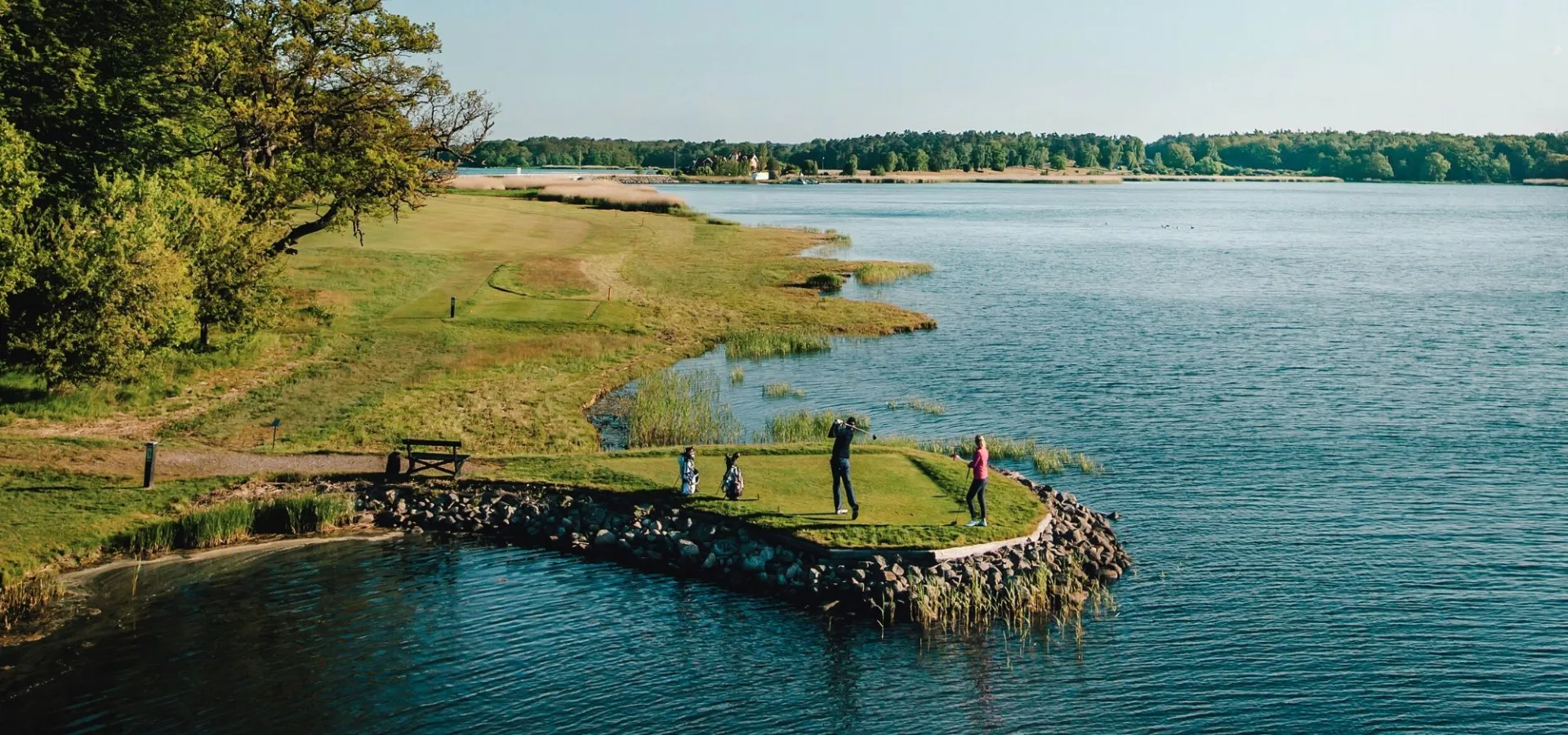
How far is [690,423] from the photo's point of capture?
44969 mm

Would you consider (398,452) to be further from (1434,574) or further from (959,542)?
(1434,574)

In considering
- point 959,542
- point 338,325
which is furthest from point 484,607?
point 338,325

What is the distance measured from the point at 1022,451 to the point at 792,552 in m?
14.5

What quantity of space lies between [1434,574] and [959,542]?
1240cm

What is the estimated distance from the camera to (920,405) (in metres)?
48.8

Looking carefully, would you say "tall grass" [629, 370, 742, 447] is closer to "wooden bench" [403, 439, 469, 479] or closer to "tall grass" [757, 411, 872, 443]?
"tall grass" [757, 411, 872, 443]

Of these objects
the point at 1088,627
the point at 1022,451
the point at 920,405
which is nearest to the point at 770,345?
the point at 920,405

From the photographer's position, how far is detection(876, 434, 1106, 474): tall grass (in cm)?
4009

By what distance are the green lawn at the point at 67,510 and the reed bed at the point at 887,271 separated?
60.6m

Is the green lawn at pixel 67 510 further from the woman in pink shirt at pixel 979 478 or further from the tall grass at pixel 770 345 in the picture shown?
the tall grass at pixel 770 345

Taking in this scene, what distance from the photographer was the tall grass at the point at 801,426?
4325cm

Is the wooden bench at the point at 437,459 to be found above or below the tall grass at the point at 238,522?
above

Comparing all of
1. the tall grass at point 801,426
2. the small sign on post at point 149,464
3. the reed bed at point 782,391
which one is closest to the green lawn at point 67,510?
the small sign on post at point 149,464

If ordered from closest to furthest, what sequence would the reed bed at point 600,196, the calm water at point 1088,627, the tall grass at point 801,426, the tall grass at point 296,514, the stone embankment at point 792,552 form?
the calm water at point 1088,627, the stone embankment at point 792,552, the tall grass at point 296,514, the tall grass at point 801,426, the reed bed at point 600,196
